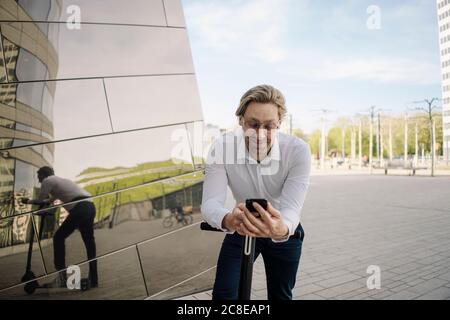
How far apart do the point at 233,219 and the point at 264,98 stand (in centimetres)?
66

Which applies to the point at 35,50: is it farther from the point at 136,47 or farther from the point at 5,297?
the point at 5,297

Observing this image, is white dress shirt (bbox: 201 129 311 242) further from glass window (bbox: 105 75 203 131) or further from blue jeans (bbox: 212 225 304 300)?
glass window (bbox: 105 75 203 131)

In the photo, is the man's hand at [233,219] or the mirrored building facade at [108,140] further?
the mirrored building facade at [108,140]

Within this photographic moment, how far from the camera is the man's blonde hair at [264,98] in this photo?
174cm

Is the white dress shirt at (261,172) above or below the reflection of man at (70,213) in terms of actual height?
above

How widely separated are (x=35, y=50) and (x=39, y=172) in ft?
3.52

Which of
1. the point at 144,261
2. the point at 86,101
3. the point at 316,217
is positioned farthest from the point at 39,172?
the point at 316,217

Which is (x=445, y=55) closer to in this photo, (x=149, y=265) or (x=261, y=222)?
(x=149, y=265)

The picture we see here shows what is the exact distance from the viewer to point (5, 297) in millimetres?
2707

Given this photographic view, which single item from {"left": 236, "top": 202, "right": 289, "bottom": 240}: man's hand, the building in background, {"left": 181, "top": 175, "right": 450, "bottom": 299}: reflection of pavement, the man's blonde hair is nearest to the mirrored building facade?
{"left": 181, "top": 175, "right": 450, "bottom": 299}: reflection of pavement

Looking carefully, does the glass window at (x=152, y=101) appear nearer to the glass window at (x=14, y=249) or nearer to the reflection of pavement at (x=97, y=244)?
the reflection of pavement at (x=97, y=244)

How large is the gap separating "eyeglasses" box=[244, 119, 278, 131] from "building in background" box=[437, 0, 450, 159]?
398 inches

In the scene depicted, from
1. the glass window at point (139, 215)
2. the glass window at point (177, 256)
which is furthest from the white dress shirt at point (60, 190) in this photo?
the glass window at point (177, 256)

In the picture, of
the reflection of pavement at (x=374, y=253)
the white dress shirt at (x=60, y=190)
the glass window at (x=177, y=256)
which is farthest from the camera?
the reflection of pavement at (x=374, y=253)
